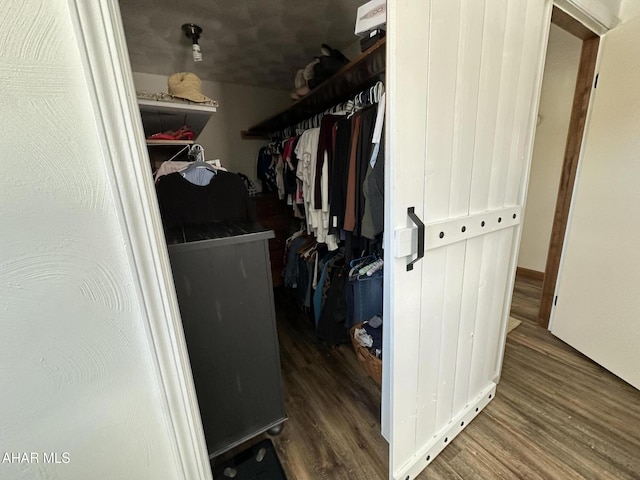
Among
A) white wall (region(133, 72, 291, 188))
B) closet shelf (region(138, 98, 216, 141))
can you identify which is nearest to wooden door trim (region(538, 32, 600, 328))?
closet shelf (region(138, 98, 216, 141))

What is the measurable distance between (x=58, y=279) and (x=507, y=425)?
1795mm

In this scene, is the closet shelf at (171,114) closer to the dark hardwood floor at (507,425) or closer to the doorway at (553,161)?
the dark hardwood floor at (507,425)

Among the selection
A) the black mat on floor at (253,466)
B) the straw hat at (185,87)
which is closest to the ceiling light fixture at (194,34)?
the straw hat at (185,87)

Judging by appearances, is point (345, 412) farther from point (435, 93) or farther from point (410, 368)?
point (435, 93)

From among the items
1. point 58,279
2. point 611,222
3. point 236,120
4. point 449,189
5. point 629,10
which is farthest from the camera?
point 236,120

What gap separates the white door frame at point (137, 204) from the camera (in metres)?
0.41

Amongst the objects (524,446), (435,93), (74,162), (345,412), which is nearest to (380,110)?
(435,93)

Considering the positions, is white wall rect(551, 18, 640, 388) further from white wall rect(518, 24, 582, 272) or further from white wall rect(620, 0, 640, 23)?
white wall rect(518, 24, 582, 272)

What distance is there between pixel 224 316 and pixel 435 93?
1.06 metres

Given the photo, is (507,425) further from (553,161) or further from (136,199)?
(553,161)

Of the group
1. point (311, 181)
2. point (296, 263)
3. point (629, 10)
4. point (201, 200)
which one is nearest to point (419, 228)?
point (201, 200)

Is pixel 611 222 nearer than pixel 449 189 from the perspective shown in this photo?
No

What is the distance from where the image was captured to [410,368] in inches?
35.8

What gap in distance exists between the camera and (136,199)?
0.47 meters
